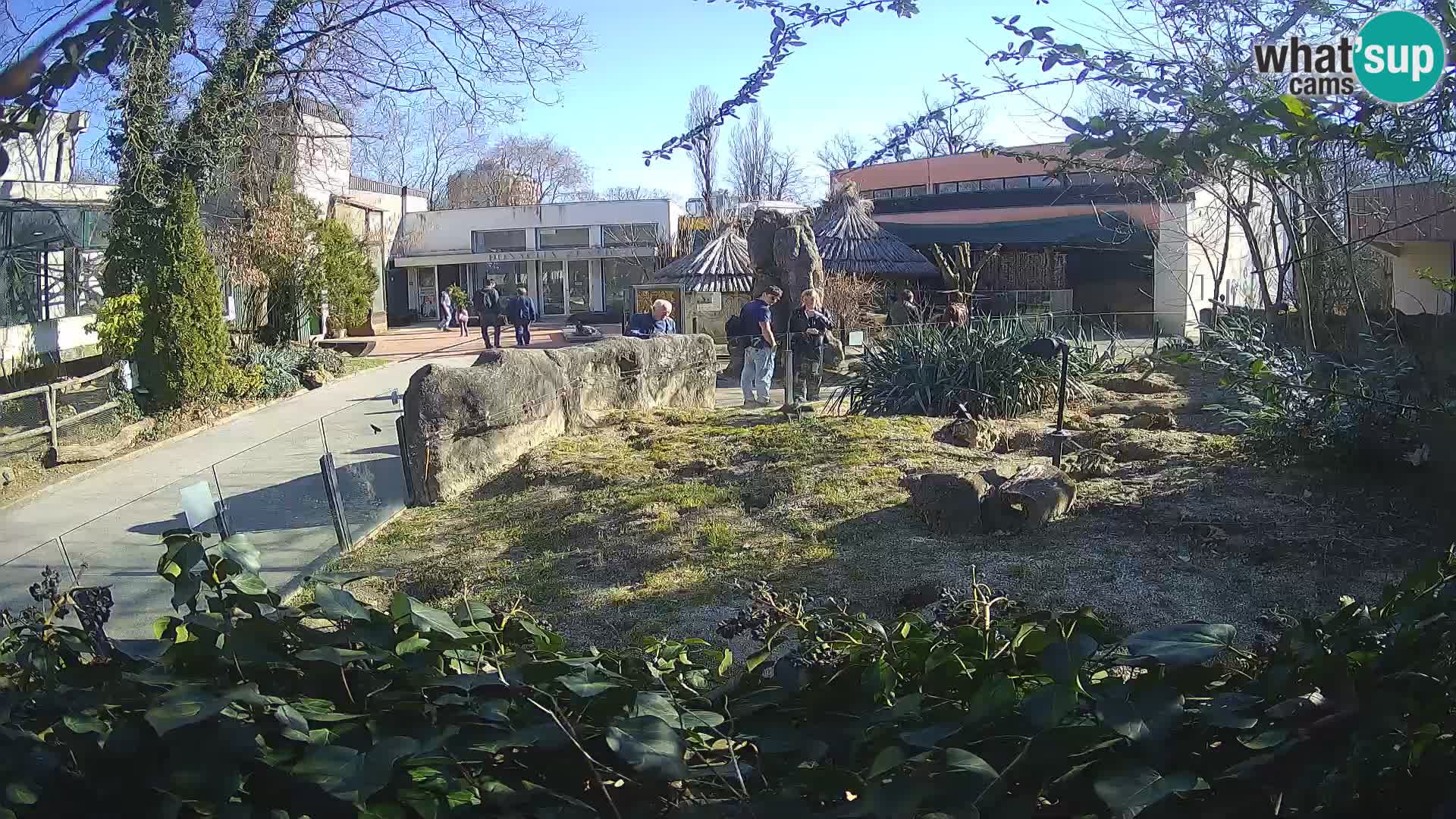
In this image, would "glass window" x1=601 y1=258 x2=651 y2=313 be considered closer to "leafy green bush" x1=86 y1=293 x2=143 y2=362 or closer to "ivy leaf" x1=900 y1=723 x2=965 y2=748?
"leafy green bush" x1=86 y1=293 x2=143 y2=362

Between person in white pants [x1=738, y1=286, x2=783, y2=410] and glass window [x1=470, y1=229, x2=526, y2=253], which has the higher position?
glass window [x1=470, y1=229, x2=526, y2=253]

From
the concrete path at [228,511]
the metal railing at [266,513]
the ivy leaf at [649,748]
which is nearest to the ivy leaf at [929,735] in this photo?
the ivy leaf at [649,748]

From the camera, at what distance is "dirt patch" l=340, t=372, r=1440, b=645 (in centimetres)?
509

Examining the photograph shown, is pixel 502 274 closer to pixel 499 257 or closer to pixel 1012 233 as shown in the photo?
pixel 499 257

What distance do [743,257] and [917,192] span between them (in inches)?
465

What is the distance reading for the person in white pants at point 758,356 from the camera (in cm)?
1338

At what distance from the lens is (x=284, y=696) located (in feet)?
6.09

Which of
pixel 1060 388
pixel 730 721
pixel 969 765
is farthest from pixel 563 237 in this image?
pixel 969 765

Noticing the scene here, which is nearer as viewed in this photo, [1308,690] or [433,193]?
[1308,690]

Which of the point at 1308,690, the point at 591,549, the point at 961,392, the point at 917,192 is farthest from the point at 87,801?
the point at 917,192

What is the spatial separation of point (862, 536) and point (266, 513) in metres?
3.38

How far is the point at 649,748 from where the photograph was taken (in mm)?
1628

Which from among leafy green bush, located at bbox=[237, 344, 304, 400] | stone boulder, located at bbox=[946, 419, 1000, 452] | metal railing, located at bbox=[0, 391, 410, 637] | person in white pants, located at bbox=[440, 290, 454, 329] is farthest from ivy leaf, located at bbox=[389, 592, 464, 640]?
person in white pants, located at bbox=[440, 290, 454, 329]

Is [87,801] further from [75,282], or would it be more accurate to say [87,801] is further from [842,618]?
[75,282]
